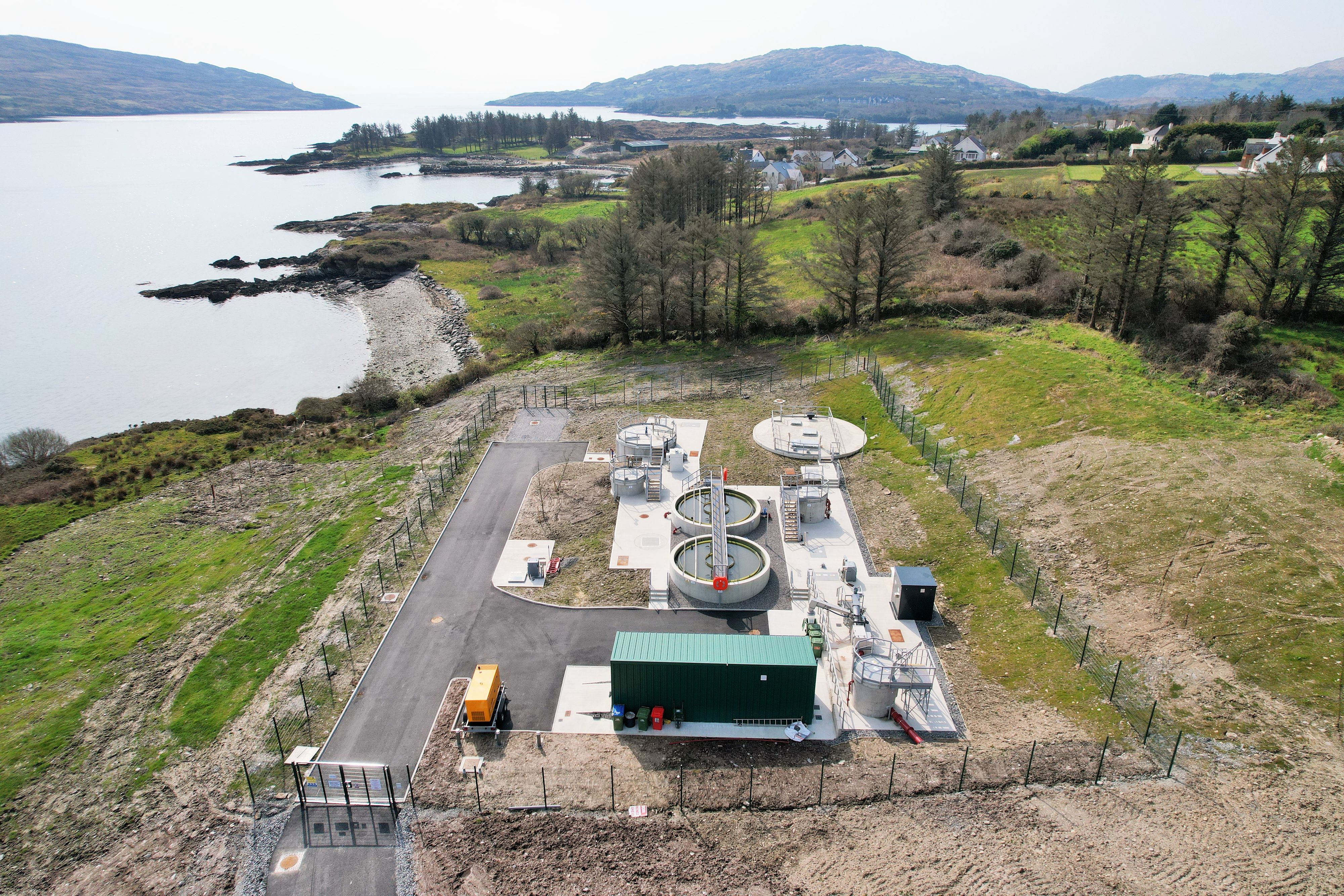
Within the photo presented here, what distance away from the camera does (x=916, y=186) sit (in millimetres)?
77875

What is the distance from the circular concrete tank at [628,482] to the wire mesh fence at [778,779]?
1717 centimetres

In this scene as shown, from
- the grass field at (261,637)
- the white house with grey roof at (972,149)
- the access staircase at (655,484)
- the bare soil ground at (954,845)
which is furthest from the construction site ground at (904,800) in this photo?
the white house with grey roof at (972,149)

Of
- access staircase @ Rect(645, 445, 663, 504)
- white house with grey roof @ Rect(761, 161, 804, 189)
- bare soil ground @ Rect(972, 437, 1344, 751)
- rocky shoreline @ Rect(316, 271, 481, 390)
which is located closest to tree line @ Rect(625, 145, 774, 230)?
rocky shoreline @ Rect(316, 271, 481, 390)

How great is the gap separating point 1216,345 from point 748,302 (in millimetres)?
32132

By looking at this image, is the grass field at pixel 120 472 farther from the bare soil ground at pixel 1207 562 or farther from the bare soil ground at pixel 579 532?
the bare soil ground at pixel 1207 562

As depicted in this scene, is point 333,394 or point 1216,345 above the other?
point 1216,345

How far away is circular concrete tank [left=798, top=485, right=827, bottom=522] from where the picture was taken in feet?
110

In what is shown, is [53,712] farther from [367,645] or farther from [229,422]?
[229,422]

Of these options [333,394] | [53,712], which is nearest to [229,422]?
[333,394]

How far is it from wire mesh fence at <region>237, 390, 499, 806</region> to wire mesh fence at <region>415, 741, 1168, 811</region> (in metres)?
4.71

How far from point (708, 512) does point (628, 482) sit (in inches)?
199

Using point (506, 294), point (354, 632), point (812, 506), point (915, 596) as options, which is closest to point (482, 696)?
point (354, 632)

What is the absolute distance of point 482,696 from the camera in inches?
870

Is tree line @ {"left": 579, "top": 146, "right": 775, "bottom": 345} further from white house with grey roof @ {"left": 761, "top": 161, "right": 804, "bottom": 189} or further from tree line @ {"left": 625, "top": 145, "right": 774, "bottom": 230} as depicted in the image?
white house with grey roof @ {"left": 761, "top": 161, "right": 804, "bottom": 189}
